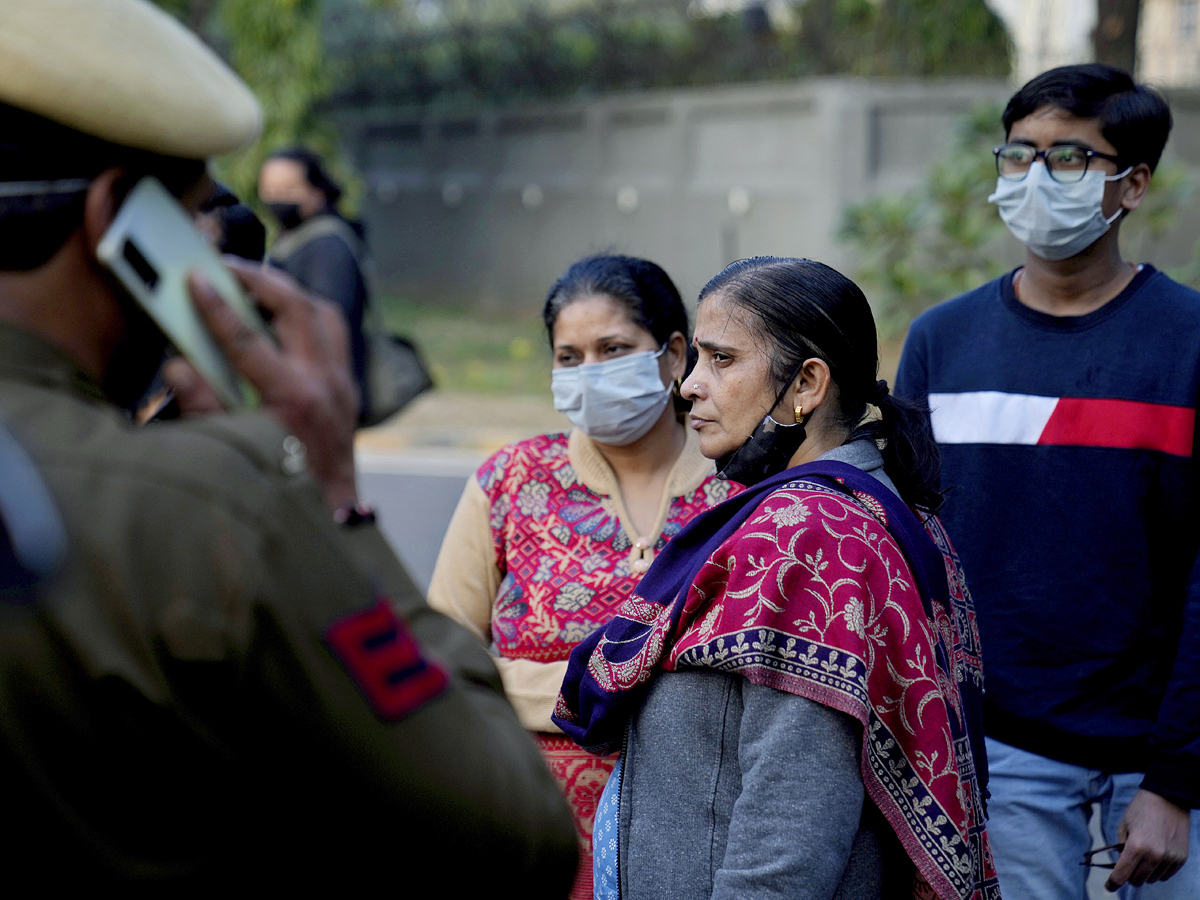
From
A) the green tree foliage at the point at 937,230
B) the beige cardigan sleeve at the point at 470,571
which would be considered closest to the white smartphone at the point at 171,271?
the beige cardigan sleeve at the point at 470,571

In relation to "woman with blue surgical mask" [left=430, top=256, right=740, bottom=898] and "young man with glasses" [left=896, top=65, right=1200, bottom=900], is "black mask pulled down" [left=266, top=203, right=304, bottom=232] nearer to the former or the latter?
"woman with blue surgical mask" [left=430, top=256, right=740, bottom=898]

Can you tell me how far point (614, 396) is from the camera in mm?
2674

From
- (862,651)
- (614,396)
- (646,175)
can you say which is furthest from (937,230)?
(862,651)

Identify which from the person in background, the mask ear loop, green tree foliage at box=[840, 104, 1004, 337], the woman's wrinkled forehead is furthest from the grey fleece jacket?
green tree foliage at box=[840, 104, 1004, 337]

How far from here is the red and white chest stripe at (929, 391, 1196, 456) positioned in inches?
94.2

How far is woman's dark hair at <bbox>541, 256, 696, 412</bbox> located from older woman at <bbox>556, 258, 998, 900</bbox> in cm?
71

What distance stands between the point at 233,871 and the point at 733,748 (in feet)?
3.18

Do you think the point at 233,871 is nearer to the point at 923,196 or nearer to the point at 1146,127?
the point at 1146,127

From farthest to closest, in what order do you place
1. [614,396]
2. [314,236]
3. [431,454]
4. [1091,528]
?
[431,454], [314,236], [614,396], [1091,528]

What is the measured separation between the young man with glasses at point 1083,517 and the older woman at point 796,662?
509 millimetres

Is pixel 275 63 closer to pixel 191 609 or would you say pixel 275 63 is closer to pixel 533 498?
pixel 533 498

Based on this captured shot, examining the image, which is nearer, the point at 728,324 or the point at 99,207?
the point at 99,207

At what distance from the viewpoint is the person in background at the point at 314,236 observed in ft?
18.5

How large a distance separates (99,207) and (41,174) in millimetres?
50
